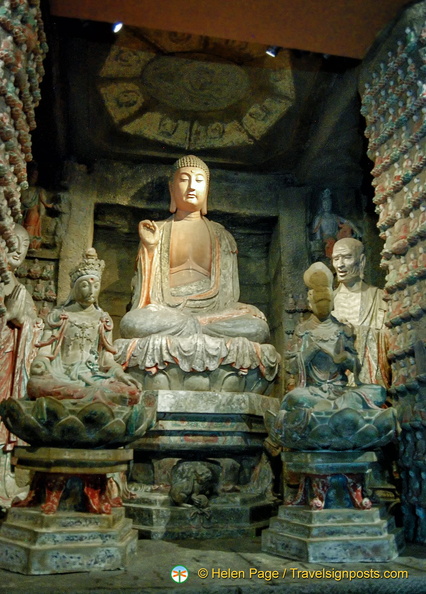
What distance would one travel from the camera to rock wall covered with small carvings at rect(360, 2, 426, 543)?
4266mm

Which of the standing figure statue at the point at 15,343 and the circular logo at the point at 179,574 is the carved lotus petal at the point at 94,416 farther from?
the standing figure statue at the point at 15,343

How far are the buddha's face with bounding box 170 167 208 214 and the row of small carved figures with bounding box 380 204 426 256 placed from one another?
7.29 ft

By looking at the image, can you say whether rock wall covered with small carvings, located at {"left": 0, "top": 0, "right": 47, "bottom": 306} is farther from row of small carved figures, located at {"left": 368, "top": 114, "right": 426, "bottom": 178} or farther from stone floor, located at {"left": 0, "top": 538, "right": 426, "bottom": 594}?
row of small carved figures, located at {"left": 368, "top": 114, "right": 426, "bottom": 178}

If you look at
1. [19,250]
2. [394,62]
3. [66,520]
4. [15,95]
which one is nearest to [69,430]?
[66,520]

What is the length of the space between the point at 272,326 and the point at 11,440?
3520 mm

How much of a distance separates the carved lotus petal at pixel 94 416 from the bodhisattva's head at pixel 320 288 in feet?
5.67

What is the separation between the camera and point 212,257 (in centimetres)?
636

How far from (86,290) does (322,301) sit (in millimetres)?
1740

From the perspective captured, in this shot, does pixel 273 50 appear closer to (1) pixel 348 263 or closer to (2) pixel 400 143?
(2) pixel 400 143

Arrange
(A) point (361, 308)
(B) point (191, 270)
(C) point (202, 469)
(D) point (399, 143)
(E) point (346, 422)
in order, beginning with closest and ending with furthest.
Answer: (E) point (346, 422), (C) point (202, 469), (D) point (399, 143), (A) point (361, 308), (B) point (191, 270)

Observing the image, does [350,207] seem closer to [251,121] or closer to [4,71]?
[251,121]

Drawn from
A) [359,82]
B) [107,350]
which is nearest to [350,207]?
[359,82]

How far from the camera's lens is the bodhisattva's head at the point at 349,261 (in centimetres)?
591

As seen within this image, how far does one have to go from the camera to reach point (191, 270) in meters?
6.32
